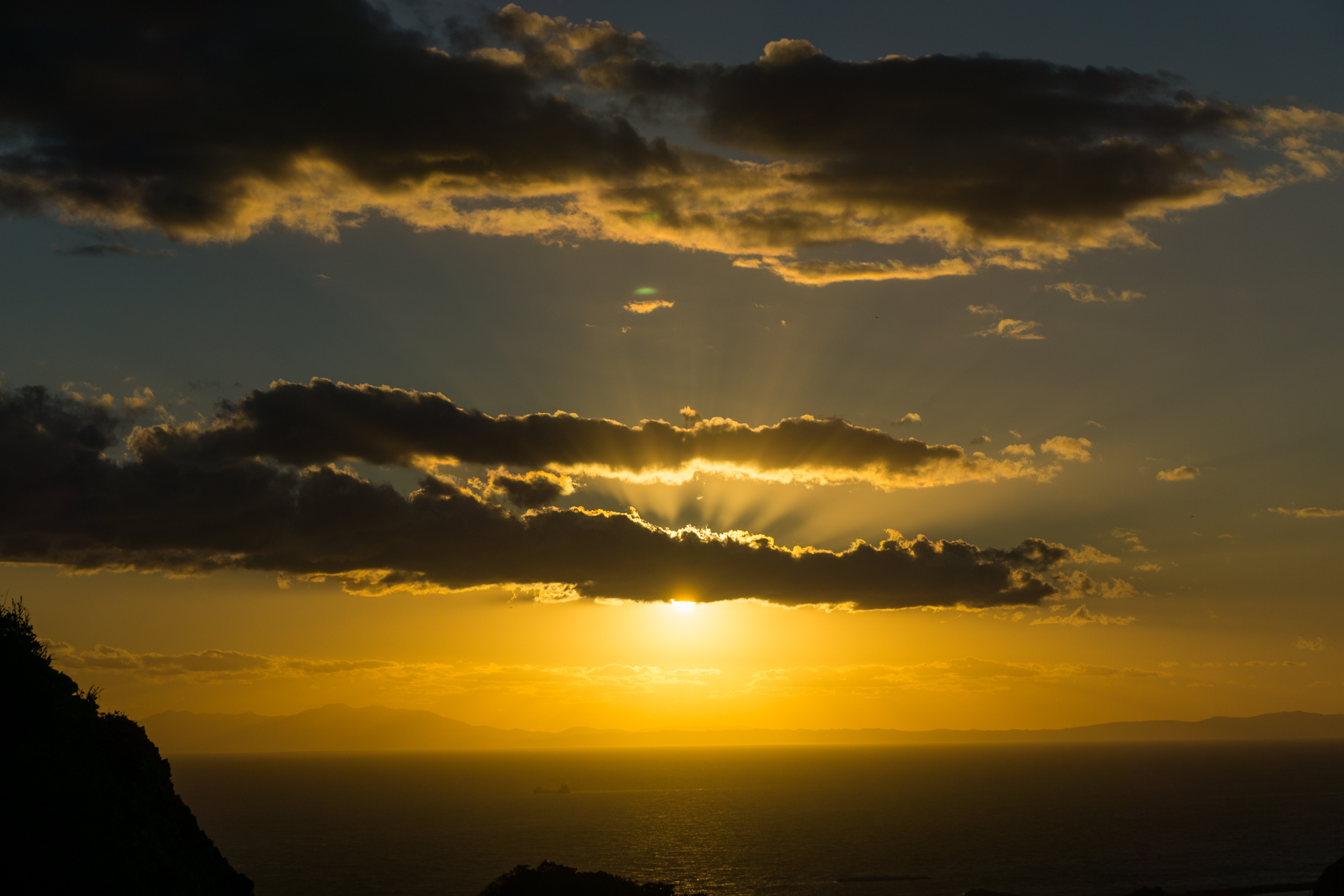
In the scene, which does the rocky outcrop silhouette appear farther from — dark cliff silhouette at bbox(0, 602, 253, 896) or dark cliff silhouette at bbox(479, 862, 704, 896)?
dark cliff silhouette at bbox(0, 602, 253, 896)

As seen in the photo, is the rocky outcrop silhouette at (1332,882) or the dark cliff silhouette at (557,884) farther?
the rocky outcrop silhouette at (1332,882)

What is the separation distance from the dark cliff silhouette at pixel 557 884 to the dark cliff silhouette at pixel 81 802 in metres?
36.7

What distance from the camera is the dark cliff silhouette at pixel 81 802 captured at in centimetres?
2602

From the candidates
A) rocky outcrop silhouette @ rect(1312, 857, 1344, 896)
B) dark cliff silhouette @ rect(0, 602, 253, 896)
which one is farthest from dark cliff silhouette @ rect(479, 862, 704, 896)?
rocky outcrop silhouette @ rect(1312, 857, 1344, 896)

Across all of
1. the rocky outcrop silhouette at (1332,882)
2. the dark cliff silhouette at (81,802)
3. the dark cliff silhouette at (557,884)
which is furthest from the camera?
the rocky outcrop silhouette at (1332,882)

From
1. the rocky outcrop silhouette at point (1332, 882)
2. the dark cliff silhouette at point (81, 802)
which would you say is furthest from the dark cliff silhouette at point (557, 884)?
the rocky outcrop silhouette at point (1332, 882)

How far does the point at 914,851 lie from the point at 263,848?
112078mm

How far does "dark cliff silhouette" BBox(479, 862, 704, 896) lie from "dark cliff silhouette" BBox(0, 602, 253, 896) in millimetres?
36736

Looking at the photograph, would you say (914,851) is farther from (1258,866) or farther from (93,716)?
(93,716)

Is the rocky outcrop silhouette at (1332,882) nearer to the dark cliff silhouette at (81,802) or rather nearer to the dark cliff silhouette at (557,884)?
the dark cliff silhouette at (557,884)

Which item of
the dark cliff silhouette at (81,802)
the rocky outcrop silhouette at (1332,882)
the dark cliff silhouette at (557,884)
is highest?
the dark cliff silhouette at (81,802)

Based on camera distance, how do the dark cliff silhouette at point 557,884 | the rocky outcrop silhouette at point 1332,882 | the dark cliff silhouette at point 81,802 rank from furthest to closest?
the rocky outcrop silhouette at point 1332,882 < the dark cliff silhouette at point 557,884 < the dark cliff silhouette at point 81,802

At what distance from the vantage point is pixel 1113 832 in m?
176

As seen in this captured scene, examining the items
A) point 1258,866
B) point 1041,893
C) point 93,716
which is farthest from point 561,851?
point 93,716
